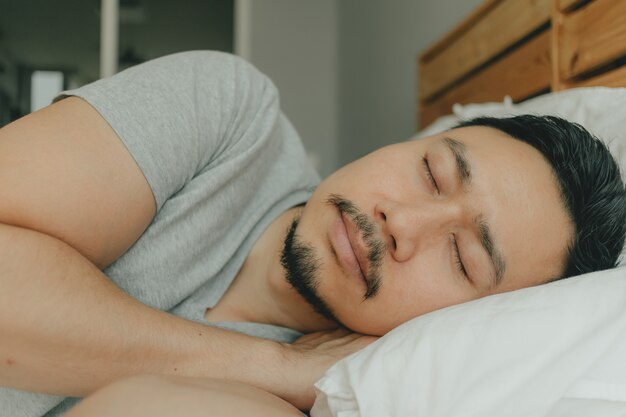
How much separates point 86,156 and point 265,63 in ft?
8.33

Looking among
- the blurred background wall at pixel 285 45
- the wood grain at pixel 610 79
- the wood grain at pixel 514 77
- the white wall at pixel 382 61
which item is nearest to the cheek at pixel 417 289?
the wood grain at pixel 610 79

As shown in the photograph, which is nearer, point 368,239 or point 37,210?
point 37,210

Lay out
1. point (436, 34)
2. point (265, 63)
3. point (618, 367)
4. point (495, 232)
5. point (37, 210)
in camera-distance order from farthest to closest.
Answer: point (265, 63) → point (436, 34) → point (495, 232) → point (37, 210) → point (618, 367)

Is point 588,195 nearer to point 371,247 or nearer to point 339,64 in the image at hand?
point 371,247

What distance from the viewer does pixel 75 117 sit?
77cm

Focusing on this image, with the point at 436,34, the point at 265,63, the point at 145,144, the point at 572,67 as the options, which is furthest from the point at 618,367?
the point at 265,63

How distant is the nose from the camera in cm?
83

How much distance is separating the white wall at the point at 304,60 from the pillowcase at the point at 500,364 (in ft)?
8.35

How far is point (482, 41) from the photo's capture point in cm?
159

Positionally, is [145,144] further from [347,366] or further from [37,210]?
[347,366]

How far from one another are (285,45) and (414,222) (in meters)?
2.60

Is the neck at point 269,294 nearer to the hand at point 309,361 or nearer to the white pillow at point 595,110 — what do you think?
the hand at point 309,361

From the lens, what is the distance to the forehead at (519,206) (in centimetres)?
85

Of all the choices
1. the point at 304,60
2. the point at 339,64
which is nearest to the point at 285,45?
the point at 304,60
